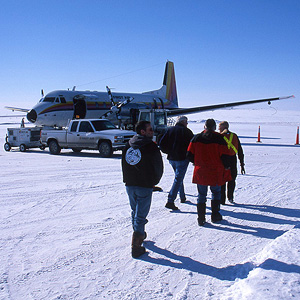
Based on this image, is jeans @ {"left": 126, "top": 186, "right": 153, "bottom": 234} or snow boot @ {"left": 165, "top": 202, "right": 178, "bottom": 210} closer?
jeans @ {"left": 126, "top": 186, "right": 153, "bottom": 234}

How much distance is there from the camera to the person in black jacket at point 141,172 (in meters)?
4.30

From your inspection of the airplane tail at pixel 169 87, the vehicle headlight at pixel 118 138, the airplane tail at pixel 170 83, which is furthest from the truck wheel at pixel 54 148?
the airplane tail at pixel 170 83

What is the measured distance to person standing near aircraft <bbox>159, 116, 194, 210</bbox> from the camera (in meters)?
6.50

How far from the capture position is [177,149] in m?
6.53

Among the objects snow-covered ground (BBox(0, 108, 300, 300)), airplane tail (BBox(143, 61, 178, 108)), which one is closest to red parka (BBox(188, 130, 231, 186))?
snow-covered ground (BBox(0, 108, 300, 300))

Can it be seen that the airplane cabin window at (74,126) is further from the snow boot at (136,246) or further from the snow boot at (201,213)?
the snow boot at (136,246)

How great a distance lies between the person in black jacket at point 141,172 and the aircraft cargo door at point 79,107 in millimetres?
19015

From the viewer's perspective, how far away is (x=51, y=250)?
14.8 feet

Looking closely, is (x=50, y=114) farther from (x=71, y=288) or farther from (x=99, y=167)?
(x=71, y=288)

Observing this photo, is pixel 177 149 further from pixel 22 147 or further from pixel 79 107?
pixel 79 107

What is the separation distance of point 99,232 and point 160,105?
1072 inches

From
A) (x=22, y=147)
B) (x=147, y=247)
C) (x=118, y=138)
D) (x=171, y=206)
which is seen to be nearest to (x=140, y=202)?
(x=147, y=247)

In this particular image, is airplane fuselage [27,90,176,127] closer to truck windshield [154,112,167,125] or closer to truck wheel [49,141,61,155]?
truck windshield [154,112,167,125]

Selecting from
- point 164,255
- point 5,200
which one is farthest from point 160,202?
point 5,200
